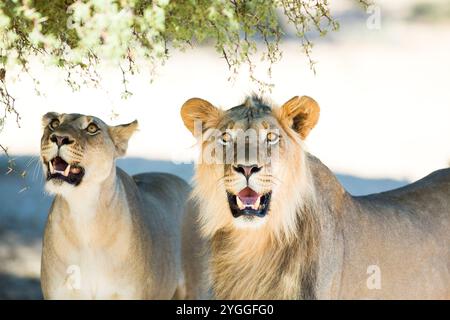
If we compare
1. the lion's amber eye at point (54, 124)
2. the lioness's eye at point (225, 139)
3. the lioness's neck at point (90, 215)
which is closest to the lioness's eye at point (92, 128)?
the lion's amber eye at point (54, 124)

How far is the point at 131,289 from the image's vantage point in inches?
216

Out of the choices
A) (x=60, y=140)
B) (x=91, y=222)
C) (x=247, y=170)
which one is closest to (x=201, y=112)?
(x=247, y=170)

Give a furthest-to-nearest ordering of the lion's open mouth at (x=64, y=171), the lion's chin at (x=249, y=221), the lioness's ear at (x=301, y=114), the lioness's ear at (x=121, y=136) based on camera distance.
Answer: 1. the lioness's ear at (x=121, y=136)
2. the lion's open mouth at (x=64, y=171)
3. the lioness's ear at (x=301, y=114)
4. the lion's chin at (x=249, y=221)

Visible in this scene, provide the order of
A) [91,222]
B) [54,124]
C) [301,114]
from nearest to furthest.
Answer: [301,114]
[54,124]
[91,222]

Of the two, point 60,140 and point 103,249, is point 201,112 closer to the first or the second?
point 60,140

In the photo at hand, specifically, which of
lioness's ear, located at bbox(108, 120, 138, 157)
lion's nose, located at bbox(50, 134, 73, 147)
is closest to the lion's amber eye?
lion's nose, located at bbox(50, 134, 73, 147)

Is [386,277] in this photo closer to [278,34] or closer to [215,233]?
[215,233]

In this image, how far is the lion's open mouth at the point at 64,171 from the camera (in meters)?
5.14

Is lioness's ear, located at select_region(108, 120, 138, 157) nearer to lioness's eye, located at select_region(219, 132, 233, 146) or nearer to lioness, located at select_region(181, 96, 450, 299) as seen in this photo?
lioness, located at select_region(181, 96, 450, 299)

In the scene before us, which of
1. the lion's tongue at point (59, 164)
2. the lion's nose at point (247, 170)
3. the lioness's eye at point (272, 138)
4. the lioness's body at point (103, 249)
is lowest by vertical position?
the lioness's body at point (103, 249)

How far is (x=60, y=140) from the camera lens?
516 cm

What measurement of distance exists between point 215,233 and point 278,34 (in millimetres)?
2736

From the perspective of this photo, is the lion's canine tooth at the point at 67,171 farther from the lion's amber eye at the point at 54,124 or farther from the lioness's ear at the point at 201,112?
the lioness's ear at the point at 201,112

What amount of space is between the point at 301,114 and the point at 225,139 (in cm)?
42
